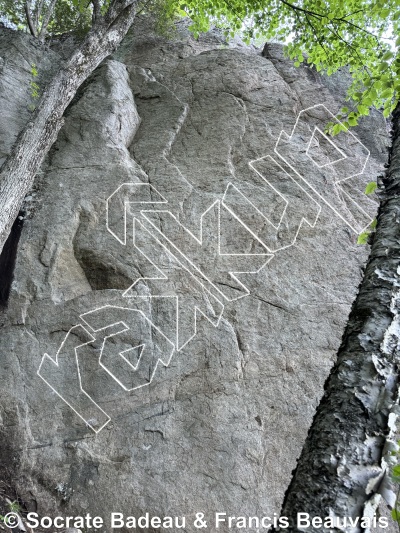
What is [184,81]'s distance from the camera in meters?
7.57

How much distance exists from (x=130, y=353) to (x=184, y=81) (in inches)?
192

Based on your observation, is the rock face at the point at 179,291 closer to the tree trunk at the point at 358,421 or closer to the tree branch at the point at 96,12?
the tree branch at the point at 96,12

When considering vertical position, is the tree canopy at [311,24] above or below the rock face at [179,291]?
above

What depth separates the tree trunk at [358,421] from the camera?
4.44 feet

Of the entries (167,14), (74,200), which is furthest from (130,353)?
(167,14)

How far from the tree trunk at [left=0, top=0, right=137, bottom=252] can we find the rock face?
684 millimetres

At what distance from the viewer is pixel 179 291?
5336mm

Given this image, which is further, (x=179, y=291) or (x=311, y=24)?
(x=311, y=24)

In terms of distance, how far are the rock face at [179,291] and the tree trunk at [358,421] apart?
3.24 metres

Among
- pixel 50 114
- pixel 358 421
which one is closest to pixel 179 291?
pixel 50 114

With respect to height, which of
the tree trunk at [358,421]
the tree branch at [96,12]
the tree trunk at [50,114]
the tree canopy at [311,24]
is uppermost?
the tree canopy at [311,24]

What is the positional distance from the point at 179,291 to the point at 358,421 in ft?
13.0

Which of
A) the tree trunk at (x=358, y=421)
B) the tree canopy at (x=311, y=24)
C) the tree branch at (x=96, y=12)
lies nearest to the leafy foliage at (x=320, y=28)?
the tree canopy at (x=311, y=24)

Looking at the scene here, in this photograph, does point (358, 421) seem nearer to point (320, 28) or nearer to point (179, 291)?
point (179, 291)
